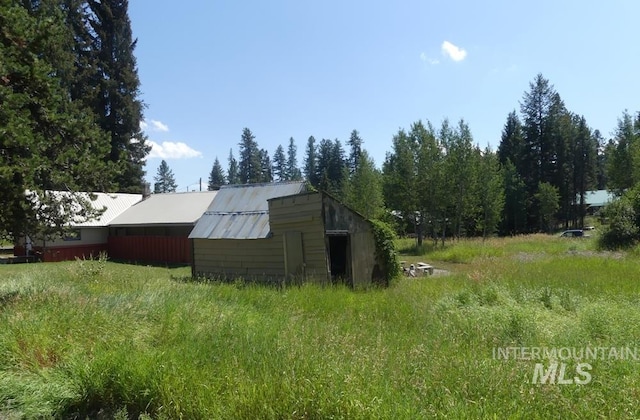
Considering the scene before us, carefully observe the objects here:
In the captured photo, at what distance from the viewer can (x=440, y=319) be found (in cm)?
689

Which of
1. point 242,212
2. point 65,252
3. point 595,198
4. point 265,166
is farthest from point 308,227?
point 265,166

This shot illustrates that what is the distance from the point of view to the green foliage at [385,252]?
16.4 metres

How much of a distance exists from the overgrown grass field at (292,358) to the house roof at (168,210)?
19.4m

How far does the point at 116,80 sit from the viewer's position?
1716 inches

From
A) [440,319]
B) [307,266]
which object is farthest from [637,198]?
[440,319]

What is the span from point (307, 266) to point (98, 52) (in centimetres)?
3977

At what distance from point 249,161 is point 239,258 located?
282 feet

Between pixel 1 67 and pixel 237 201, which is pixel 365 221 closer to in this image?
pixel 237 201

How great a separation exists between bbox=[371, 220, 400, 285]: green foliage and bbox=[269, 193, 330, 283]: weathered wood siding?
9.22 ft

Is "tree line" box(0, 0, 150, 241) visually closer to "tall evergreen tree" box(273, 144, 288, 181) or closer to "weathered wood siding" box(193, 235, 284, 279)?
"weathered wood siding" box(193, 235, 284, 279)

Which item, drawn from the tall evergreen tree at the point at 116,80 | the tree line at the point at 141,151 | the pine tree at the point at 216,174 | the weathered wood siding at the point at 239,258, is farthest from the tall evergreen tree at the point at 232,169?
the weathered wood siding at the point at 239,258

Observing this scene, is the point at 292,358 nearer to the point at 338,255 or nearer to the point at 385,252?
the point at 385,252

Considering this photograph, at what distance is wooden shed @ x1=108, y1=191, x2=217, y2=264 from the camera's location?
88.7ft

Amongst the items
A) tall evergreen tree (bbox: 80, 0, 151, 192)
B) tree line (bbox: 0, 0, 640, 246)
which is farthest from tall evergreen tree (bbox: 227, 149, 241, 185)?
tall evergreen tree (bbox: 80, 0, 151, 192)
